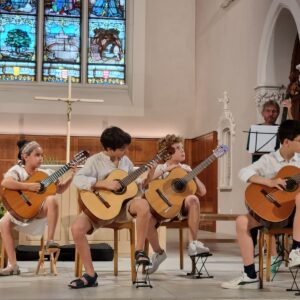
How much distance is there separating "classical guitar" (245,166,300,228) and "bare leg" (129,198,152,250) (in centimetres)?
77

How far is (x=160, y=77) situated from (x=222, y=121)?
258 cm

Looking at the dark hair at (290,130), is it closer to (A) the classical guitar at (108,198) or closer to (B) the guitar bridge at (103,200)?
(A) the classical guitar at (108,198)

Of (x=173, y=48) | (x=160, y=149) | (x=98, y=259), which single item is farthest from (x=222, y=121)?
(x=160, y=149)

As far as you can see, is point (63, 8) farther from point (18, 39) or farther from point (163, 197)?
point (163, 197)

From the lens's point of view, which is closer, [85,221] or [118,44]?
[85,221]

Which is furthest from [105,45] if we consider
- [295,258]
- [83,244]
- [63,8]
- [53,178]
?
[295,258]

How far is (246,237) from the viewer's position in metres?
4.01

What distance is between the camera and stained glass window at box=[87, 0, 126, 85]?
45.4ft

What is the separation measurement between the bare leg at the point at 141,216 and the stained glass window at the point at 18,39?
9655 millimetres

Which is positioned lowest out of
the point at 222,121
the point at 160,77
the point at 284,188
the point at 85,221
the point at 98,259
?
the point at 98,259

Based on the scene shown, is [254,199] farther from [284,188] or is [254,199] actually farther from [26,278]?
[26,278]

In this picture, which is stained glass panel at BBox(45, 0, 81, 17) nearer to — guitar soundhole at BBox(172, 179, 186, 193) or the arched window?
the arched window

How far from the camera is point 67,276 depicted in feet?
16.1

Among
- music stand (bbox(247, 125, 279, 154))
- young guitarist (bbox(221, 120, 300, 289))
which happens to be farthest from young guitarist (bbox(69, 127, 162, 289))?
music stand (bbox(247, 125, 279, 154))
